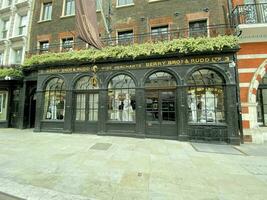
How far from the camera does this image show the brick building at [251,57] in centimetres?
927

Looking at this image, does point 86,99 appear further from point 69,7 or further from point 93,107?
point 69,7

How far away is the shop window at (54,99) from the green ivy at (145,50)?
59.0 inches

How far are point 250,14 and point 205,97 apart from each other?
17.8ft

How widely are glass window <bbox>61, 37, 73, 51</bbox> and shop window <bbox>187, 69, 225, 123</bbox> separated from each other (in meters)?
8.74

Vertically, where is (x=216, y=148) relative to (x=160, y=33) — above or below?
below

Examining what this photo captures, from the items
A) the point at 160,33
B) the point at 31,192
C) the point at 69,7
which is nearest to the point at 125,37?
the point at 160,33

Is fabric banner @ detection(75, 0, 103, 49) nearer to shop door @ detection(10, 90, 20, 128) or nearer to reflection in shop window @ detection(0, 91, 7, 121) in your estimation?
shop door @ detection(10, 90, 20, 128)

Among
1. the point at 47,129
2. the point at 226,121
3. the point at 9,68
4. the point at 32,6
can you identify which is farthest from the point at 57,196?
the point at 32,6

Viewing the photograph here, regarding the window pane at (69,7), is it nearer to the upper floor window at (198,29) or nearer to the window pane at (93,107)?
the window pane at (93,107)

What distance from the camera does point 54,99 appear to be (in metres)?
11.9

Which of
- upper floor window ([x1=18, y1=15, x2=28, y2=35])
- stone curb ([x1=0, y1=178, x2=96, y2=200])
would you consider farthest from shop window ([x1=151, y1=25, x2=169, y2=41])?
upper floor window ([x1=18, y1=15, x2=28, y2=35])

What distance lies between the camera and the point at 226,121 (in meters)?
8.77

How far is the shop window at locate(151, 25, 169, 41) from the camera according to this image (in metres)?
10.7

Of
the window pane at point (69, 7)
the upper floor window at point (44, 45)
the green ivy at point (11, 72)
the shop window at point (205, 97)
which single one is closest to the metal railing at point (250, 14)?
the shop window at point (205, 97)
